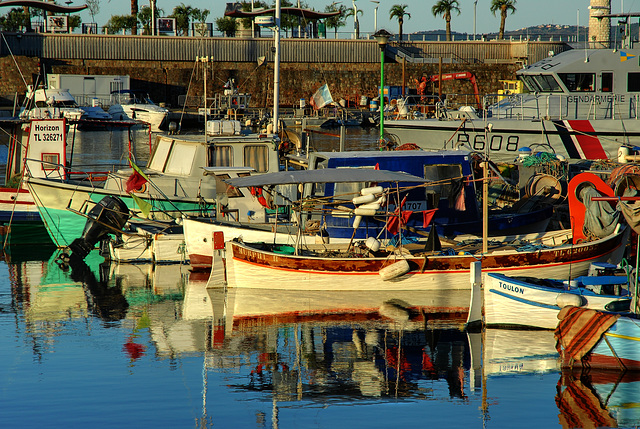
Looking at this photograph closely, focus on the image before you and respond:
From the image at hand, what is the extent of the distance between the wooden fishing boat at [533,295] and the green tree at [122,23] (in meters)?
65.4

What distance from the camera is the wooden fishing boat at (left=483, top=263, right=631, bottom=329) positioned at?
12.5 metres

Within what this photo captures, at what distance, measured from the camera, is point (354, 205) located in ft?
53.9

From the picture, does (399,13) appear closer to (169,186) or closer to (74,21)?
(74,21)

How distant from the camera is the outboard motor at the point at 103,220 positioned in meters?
18.4

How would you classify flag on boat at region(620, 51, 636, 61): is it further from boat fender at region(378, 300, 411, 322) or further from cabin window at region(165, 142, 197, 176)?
boat fender at region(378, 300, 411, 322)

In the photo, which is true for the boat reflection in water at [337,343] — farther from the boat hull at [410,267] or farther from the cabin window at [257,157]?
the cabin window at [257,157]

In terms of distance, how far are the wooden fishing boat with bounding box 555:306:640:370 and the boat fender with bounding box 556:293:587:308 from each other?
35cm

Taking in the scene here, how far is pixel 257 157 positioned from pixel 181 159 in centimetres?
196

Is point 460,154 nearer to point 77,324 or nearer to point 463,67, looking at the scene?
point 77,324

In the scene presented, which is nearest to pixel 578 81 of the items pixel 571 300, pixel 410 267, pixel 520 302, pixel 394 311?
pixel 410 267

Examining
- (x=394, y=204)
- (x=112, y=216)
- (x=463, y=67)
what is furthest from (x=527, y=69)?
(x=463, y=67)

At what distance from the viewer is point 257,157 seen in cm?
1986

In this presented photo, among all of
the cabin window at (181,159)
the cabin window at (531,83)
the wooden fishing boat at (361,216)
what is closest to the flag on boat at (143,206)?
the cabin window at (181,159)

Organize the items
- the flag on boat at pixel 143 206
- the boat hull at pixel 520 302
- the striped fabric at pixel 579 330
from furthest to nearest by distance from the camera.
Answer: the flag on boat at pixel 143 206 < the boat hull at pixel 520 302 < the striped fabric at pixel 579 330
